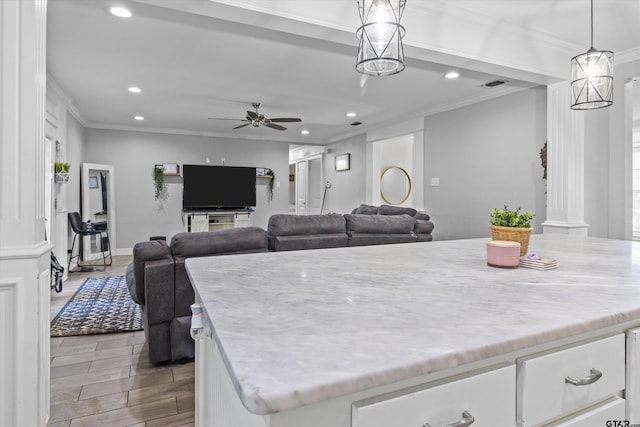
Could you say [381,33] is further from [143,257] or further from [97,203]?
[97,203]

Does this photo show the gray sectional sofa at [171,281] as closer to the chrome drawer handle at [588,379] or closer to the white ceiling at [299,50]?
the white ceiling at [299,50]

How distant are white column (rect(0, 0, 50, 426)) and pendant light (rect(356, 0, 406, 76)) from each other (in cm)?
146

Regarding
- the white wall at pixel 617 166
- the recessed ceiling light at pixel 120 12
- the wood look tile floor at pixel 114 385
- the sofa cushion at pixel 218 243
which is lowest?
the wood look tile floor at pixel 114 385

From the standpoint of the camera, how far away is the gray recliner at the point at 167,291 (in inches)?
97.8

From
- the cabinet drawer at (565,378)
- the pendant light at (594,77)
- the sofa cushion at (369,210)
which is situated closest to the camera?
the cabinet drawer at (565,378)

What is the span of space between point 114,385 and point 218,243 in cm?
108

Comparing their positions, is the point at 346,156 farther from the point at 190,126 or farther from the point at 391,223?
the point at 391,223

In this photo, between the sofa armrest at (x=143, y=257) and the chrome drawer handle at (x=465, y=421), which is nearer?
the chrome drawer handle at (x=465, y=421)

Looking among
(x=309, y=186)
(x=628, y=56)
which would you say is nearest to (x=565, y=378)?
(x=628, y=56)

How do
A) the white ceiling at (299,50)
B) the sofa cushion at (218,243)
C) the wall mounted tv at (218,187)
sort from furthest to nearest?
the wall mounted tv at (218,187), the white ceiling at (299,50), the sofa cushion at (218,243)

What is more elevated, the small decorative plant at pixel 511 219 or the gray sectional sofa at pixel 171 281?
the small decorative plant at pixel 511 219

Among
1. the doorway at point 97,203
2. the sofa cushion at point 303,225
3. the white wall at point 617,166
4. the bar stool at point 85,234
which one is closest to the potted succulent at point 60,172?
the bar stool at point 85,234

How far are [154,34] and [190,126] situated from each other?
427 cm

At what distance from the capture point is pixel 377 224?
3.89 meters
